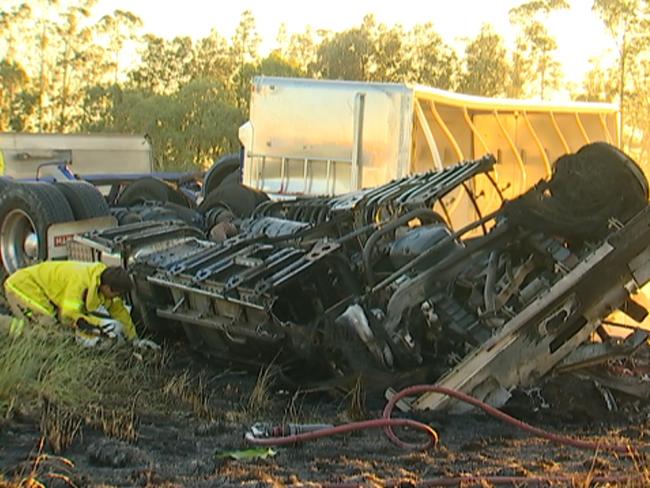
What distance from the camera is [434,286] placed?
5254 mm

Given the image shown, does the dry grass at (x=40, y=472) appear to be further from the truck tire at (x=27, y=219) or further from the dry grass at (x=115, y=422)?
the truck tire at (x=27, y=219)

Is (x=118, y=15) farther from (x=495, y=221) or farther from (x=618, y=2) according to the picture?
(x=495, y=221)

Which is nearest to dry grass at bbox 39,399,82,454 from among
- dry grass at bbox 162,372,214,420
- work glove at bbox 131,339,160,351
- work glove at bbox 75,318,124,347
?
dry grass at bbox 162,372,214,420

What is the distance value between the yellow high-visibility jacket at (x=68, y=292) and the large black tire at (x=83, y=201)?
1.61 metres

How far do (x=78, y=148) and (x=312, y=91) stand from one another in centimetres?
483

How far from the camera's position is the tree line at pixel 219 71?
2775 cm

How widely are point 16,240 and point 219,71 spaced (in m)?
28.2

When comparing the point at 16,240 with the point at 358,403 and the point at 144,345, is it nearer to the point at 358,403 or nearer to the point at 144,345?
the point at 144,345

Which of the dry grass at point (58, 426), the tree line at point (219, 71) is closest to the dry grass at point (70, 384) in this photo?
the dry grass at point (58, 426)

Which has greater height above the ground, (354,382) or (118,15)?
(118,15)

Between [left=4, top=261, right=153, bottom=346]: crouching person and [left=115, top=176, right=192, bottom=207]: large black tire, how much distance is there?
3232mm

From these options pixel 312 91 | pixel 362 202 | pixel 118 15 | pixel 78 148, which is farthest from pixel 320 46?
pixel 362 202

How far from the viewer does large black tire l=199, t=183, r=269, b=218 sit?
8280 mm

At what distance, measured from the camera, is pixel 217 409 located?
4824 mm
